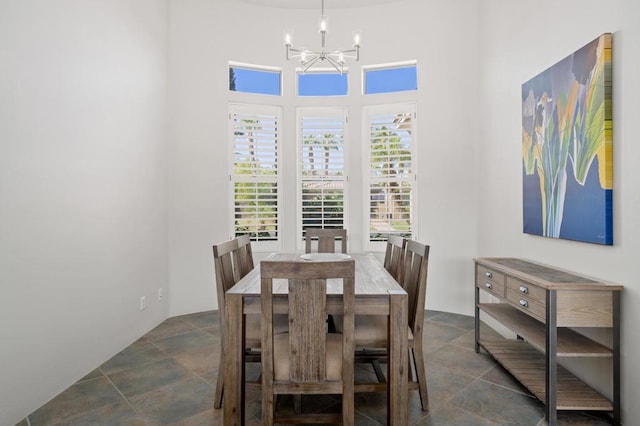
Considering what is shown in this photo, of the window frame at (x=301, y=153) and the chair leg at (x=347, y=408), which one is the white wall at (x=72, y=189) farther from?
the chair leg at (x=347, y=408)

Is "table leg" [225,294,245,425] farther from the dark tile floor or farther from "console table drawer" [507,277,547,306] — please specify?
"console table drawer" [507,277,547,306]

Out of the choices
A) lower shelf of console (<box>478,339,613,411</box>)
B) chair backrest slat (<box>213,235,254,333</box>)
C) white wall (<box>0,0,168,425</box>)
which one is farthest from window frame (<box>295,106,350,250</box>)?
lower shelf of console (<box>478,339,613,411</box>)

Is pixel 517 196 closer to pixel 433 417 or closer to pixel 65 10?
pixel 433 417

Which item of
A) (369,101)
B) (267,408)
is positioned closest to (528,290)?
(267,408)

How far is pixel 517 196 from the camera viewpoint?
300 cm

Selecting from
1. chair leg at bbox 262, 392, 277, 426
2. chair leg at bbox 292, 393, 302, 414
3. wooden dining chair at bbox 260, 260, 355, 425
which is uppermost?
wooden dining chair at bbox 260, 260, 355, 425

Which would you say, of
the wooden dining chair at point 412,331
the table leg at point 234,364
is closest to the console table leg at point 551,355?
the wooden dining chair at point 412,331

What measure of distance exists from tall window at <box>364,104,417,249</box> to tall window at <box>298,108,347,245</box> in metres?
0.35

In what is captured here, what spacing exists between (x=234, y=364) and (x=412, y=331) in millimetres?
1115

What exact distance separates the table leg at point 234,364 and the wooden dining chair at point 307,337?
0.23 metres

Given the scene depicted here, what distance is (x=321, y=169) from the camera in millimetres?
4289

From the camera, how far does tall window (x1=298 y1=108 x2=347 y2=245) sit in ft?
14.0

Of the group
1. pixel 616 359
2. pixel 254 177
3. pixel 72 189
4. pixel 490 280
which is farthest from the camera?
pixel 254 177

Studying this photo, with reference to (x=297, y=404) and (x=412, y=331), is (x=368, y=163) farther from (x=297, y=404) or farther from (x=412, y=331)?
(x=297, y=404)
